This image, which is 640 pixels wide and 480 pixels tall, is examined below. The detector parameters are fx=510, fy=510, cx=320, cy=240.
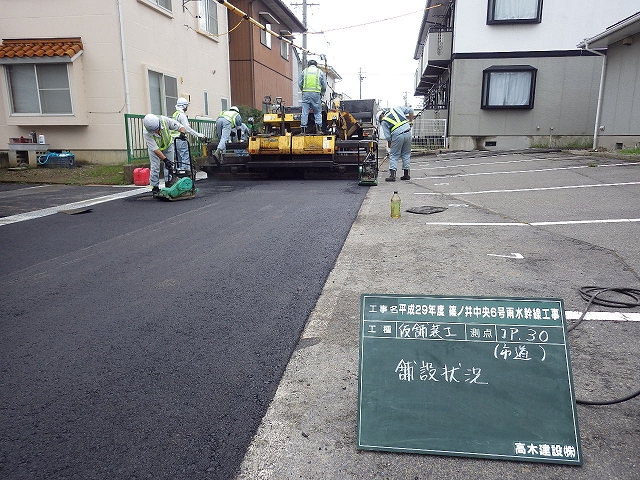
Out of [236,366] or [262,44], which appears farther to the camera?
[262,44]

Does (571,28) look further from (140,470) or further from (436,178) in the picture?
(140,470)

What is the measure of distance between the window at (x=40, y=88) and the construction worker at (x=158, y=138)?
577 centimetres

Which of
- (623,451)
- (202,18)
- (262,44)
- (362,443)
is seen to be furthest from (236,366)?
(262,44)

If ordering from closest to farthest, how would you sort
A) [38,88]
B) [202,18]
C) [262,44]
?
[38,88] < [202,18] < [262,44]

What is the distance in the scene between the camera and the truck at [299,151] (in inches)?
491

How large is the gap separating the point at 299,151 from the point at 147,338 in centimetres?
966

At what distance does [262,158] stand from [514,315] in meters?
11.4

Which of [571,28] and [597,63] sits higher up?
[571,28]

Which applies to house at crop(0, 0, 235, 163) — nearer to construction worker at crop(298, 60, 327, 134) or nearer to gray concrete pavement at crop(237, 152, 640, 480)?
construction worker at crop(298, 60, 327, 134)

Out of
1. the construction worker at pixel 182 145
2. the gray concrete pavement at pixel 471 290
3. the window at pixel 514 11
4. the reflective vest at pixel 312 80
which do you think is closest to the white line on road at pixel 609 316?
the gray concrete pavement at pixel 471 290

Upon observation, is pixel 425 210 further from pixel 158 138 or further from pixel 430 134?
pixel 430 134

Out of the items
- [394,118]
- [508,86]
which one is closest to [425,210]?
[394,118]

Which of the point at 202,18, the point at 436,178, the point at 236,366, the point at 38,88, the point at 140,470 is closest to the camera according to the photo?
the point at 140,470

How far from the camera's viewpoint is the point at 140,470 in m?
2.12
